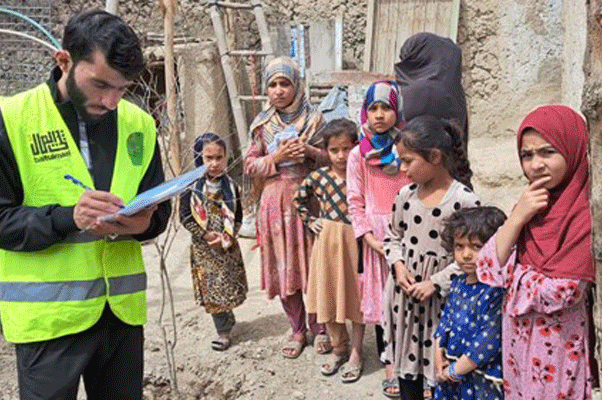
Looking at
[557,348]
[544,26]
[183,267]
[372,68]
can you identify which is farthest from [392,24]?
[557,348]

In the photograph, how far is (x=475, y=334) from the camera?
2477mm

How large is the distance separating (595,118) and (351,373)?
2503 mm

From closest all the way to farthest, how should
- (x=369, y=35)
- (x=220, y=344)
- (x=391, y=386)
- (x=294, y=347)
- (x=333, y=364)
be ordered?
1. (x=391, y=386)
2. (x=333, y=364)
3. (x=294, y=347)
4. (x=220, y=344)
5. (x=369, y=35)

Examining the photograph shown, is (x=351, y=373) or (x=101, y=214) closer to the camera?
(x=101, y=214)

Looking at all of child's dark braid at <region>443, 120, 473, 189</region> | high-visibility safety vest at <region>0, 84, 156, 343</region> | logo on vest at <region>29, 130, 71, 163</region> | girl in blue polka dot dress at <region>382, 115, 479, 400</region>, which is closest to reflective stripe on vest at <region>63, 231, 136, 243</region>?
high-visibility safety vest at <region>0, 84, 156, 343</region>

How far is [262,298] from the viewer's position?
5.04 m

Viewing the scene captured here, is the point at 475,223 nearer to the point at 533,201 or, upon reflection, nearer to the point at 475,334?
the point at 475,334

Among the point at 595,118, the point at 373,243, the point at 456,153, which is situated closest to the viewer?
the point at 595,118

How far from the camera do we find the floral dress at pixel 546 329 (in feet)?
6.93

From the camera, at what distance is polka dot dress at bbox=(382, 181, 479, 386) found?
2.85 m

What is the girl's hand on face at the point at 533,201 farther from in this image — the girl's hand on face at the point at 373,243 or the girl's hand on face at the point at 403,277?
the girl's hand on face at the point at 373,243

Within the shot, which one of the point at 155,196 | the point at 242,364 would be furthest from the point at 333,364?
the point at 155,196

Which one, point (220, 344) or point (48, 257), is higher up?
point (48, 257)

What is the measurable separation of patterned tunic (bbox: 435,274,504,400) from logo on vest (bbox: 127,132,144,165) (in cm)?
122
